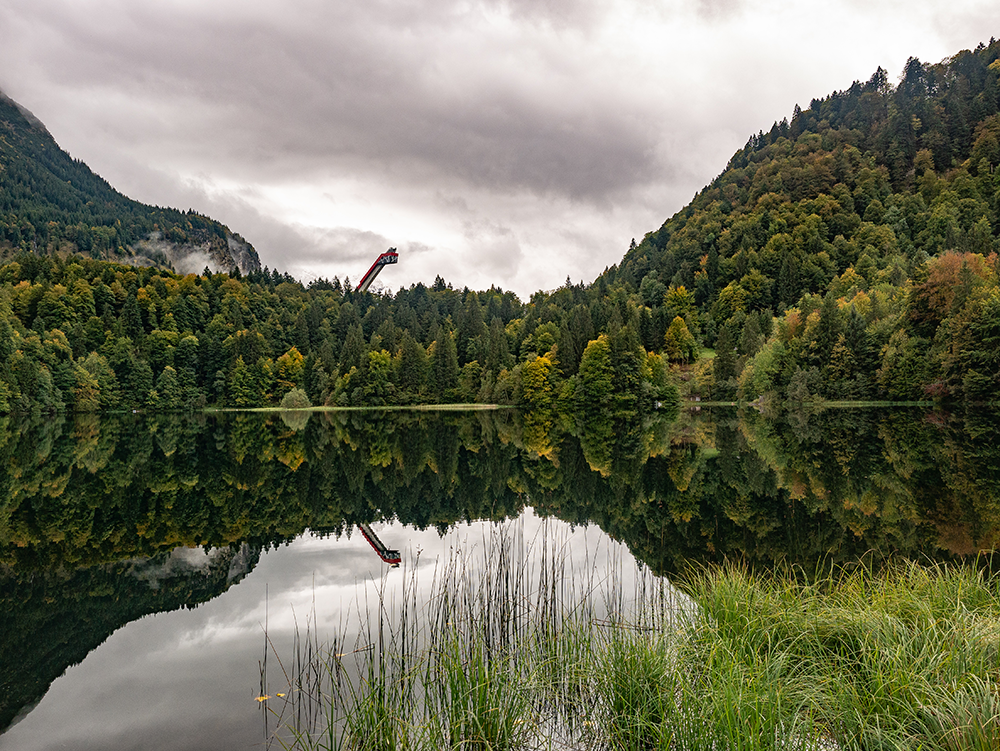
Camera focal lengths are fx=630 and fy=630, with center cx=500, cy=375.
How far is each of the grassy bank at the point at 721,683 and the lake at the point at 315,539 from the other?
1.08m

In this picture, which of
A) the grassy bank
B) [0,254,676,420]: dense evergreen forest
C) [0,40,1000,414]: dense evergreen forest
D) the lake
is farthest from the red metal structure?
[0,254,676,420]: dense evergreen forest

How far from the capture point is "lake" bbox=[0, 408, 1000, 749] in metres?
8.04

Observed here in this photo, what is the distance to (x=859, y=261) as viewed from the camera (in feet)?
443

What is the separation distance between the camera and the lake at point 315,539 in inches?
316

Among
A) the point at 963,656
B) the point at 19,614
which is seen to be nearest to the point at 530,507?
the point at 19,614

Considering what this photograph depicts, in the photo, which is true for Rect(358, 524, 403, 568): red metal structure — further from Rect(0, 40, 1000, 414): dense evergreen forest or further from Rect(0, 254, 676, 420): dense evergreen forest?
Rect(0, 254, 676, 420): dense evergreen forest

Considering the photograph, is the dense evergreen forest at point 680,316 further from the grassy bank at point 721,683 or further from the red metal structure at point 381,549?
the grassy bank at point 721,683

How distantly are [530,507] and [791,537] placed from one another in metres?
7.69

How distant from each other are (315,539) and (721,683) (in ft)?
41.3

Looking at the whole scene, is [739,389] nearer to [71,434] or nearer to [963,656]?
[71,434]

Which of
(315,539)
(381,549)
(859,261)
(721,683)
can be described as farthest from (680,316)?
(721,683)

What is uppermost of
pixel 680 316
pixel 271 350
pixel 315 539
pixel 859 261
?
pixel 859 261

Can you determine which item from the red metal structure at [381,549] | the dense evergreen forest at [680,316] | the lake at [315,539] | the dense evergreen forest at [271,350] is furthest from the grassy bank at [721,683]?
the dense evergreen forest at [271,350]

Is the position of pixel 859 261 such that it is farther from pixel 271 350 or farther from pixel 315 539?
pixel 315 539
